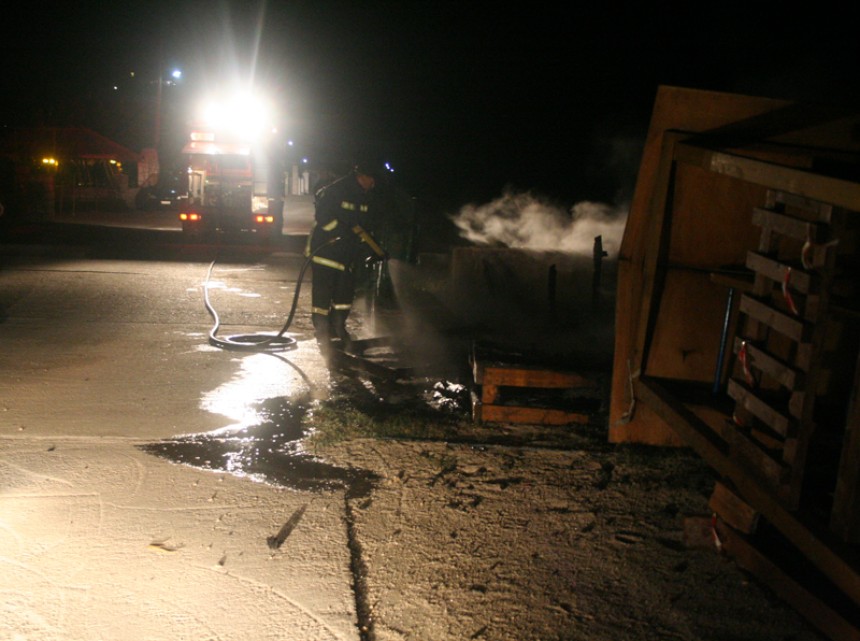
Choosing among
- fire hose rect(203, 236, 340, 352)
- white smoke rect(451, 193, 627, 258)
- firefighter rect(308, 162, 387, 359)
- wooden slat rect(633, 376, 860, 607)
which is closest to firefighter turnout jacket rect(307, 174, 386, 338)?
firefighter rect(308, 162, 387, 359)

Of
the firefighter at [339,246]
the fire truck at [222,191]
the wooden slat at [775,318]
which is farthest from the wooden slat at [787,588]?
the fire truck at [222,191]

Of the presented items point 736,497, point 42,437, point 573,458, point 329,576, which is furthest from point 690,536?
point 42,437

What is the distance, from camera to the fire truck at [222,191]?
1870cm

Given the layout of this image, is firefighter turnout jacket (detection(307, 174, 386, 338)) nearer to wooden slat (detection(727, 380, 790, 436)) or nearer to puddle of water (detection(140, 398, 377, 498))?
puddle of water (detection(140, 398, 377, 498))

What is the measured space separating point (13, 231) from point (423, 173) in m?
24.2

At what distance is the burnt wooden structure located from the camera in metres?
3.11

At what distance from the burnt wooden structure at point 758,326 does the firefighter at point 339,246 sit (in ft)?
12.0

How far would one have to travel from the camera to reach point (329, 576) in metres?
3.67

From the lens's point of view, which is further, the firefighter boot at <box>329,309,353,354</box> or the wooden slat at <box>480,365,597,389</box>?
the firefighter boot at <box>329,309,353,354</box>

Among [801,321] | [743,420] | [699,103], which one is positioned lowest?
[743,420]

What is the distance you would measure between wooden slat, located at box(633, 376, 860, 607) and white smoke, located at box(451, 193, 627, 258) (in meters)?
8.26

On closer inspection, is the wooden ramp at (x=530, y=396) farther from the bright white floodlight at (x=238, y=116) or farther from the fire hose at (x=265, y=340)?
the bright white floodlight at (x=238, y=116)

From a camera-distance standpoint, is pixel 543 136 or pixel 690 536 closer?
pixel 690 536

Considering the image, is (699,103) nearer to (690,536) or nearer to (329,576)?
(690,536)
